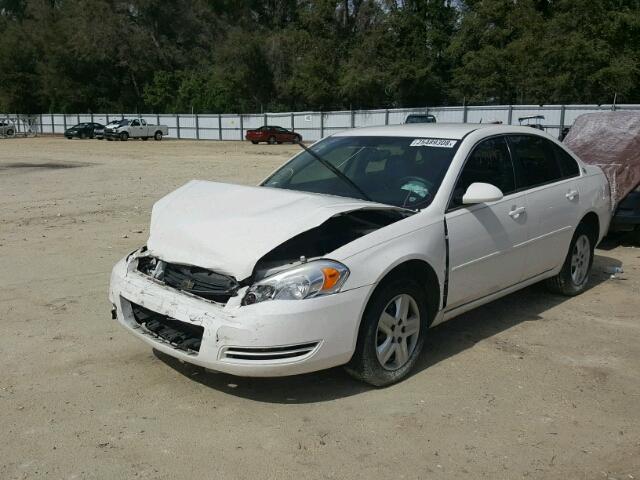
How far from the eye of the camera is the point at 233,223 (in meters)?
4.20

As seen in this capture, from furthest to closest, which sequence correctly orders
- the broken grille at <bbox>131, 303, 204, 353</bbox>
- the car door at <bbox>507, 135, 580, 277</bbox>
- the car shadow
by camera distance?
the car door at <bbox>507, 135, 580, 277</bbox> → the car shadow → the broken grille at <bbox>131, 303, 204, 353</bbox>

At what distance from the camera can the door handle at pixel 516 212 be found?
521 centimetres

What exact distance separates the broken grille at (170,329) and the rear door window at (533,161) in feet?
9.86

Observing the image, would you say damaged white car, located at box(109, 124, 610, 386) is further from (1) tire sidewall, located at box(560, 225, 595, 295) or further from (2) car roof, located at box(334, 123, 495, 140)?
(1) tire sidewall, located at box(560, 225, 595, 295)

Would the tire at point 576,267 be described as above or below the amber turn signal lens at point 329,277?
below

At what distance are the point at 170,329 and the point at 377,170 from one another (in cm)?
206

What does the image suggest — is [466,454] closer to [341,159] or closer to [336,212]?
[336,212]

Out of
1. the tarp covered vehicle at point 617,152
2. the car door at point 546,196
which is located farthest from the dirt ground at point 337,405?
the tarp covered vehicle at point 617,152

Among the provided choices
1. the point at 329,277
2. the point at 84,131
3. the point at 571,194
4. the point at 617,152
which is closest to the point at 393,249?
the point at 329,277

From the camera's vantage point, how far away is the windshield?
4855 mm

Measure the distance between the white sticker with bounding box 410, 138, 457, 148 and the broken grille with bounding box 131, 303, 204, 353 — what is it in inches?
90.8

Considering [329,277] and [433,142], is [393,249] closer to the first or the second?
[329,277]

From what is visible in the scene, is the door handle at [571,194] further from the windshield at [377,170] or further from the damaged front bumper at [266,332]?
the damaged front bumper at [266,332]

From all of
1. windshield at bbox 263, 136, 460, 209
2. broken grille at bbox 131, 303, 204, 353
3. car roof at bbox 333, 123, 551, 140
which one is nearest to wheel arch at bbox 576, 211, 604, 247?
car roof at bbox 333, 123, 551, 140
